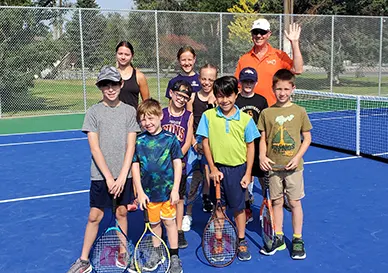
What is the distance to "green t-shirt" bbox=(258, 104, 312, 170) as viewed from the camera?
153 inches

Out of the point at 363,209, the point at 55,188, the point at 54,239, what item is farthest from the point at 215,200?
the point at 55,188

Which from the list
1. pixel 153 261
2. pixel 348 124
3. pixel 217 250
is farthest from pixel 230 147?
pixel 348 124

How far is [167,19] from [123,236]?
41.0 ft

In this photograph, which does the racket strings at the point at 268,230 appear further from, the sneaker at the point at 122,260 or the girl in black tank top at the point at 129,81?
the girl in black tank top at the point at 129,81

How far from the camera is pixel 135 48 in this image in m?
15.1

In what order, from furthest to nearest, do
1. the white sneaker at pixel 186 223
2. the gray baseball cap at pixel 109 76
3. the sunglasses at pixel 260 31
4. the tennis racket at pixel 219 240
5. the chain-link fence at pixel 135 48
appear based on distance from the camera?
the chain-link fence at pixel 135 48
the white sneaker at pixel 186 223
the sunglasses at pixel 260 31
the tennis racket at pixel 219 240
the gray baseball cap at pixel 109 76

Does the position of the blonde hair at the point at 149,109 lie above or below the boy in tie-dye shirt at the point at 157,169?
above

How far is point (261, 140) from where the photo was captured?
13.1ft

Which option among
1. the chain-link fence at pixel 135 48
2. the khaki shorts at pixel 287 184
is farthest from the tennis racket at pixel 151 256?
the chain-link fence at pixel 135 48

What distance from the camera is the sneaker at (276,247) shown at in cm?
401

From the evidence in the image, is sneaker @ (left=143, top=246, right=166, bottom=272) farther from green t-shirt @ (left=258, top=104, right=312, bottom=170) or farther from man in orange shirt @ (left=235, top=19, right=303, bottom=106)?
man in orange shirt @ (left=235, top=19, right=303, bottom=106)

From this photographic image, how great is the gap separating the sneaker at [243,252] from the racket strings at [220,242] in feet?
0.27

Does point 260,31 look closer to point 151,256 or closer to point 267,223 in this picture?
point 267,223

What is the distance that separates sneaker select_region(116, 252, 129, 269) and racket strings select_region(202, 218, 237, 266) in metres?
0.68
